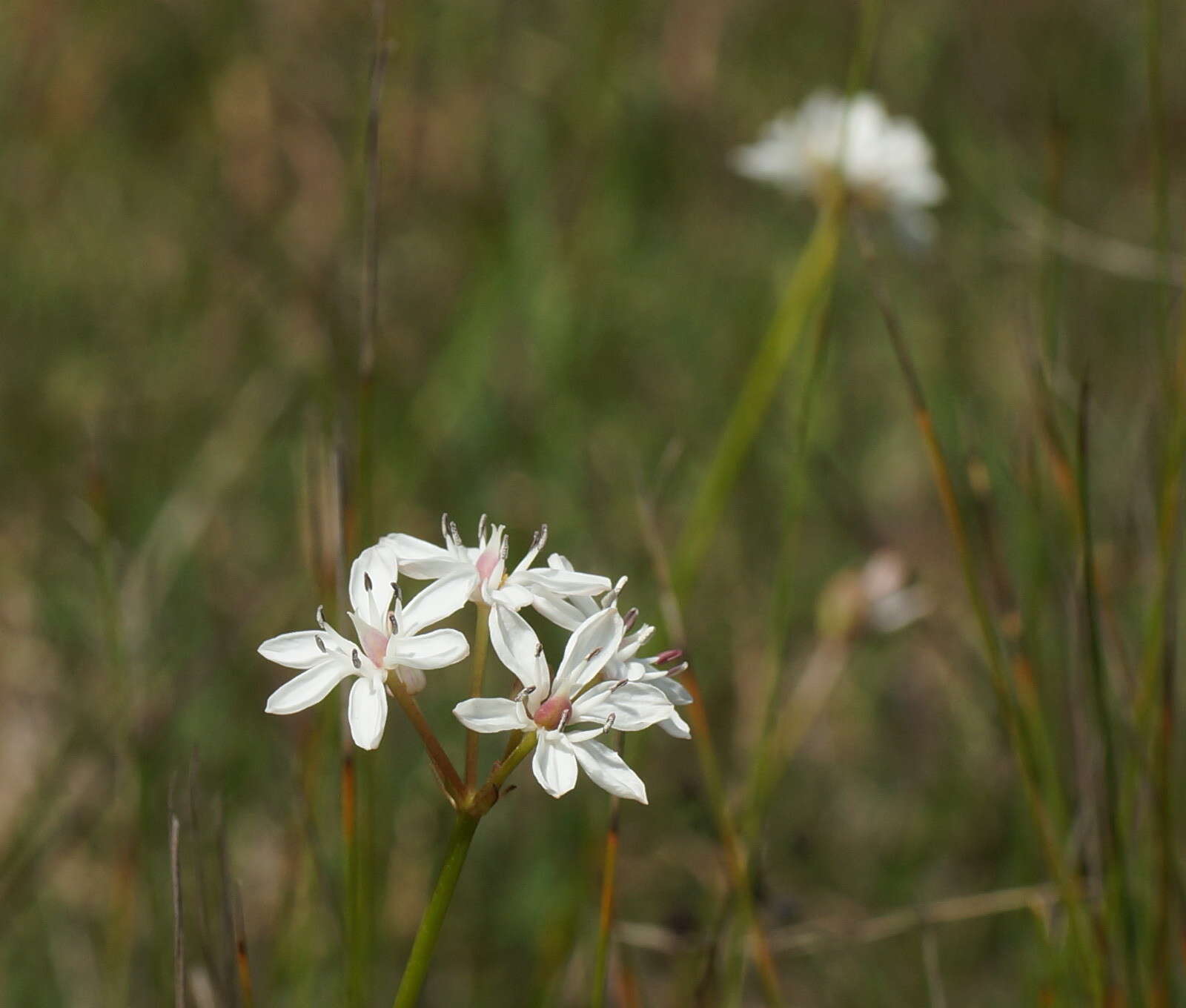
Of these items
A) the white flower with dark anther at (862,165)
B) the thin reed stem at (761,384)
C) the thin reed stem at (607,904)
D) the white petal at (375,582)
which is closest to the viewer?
the white petal at (375,582)

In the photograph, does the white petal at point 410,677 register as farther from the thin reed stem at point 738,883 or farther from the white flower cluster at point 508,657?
the thin reed stem at point 738,883

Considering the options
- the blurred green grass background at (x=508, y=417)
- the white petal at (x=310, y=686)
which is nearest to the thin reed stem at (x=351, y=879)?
the blurred green grass background at (x=508, y=417)

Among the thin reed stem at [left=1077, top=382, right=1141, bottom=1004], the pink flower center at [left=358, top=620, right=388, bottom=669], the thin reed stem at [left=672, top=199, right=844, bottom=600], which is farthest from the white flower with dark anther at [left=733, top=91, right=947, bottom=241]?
the pink flower center at [left=358, top=620, right=388, bottom=669]

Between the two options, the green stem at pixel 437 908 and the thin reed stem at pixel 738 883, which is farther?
the thin reed stem at pixel 738 883

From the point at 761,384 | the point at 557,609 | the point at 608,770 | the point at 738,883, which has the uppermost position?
the point at 761,384

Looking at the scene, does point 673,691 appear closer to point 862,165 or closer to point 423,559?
point 423,559

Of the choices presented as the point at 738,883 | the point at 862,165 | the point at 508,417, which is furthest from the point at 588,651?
the point at 508,417
